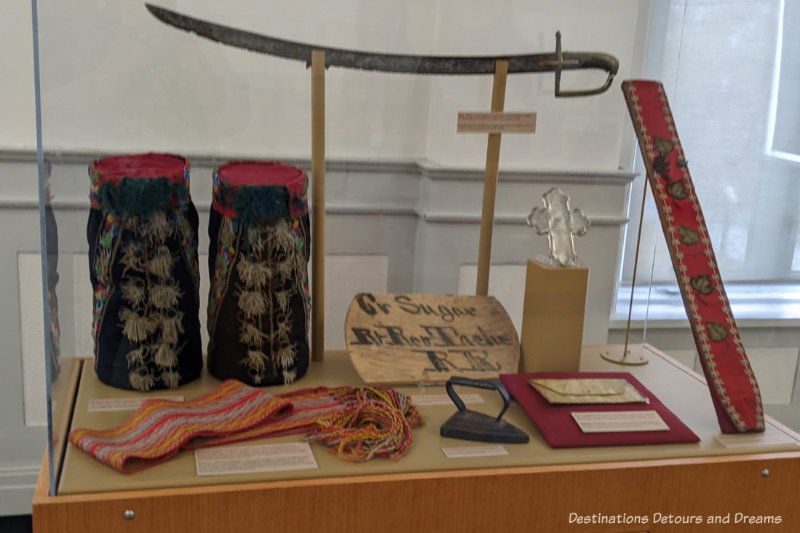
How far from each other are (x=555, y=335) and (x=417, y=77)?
0.50m

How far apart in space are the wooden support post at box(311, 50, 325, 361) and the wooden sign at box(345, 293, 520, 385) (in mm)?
64

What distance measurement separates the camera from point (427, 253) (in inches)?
55.3

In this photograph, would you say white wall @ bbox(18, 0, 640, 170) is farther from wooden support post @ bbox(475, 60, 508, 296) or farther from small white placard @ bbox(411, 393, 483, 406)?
small white placard @ bbox(411, 393, 483, 406)

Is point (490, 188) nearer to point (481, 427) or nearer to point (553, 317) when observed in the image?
point (553, 317)

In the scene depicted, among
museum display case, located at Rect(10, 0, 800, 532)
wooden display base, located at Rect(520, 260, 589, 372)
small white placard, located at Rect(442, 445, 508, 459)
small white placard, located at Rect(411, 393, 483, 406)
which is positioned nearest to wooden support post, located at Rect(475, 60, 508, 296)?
museum display case, located at Rect(10, 0, 800, 532)

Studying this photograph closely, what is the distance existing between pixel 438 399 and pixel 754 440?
1.49 ft

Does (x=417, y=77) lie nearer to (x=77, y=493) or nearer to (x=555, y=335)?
(x=555, y=335)

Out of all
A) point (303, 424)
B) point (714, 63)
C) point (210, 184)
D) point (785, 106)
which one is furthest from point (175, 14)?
point (785, 106)

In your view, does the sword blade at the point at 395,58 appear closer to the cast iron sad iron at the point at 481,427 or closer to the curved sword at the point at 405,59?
the curved sword at the point at 405,59

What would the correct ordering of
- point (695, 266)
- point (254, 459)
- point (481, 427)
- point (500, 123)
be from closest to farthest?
point (254, 459) < point (481, 427) < point (695, 266) < point (500, 123)

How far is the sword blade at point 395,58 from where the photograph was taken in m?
1.19

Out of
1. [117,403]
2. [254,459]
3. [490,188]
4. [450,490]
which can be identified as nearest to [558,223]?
[490,188]

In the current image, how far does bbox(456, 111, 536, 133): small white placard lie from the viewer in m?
1.26

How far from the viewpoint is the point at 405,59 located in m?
1.29
